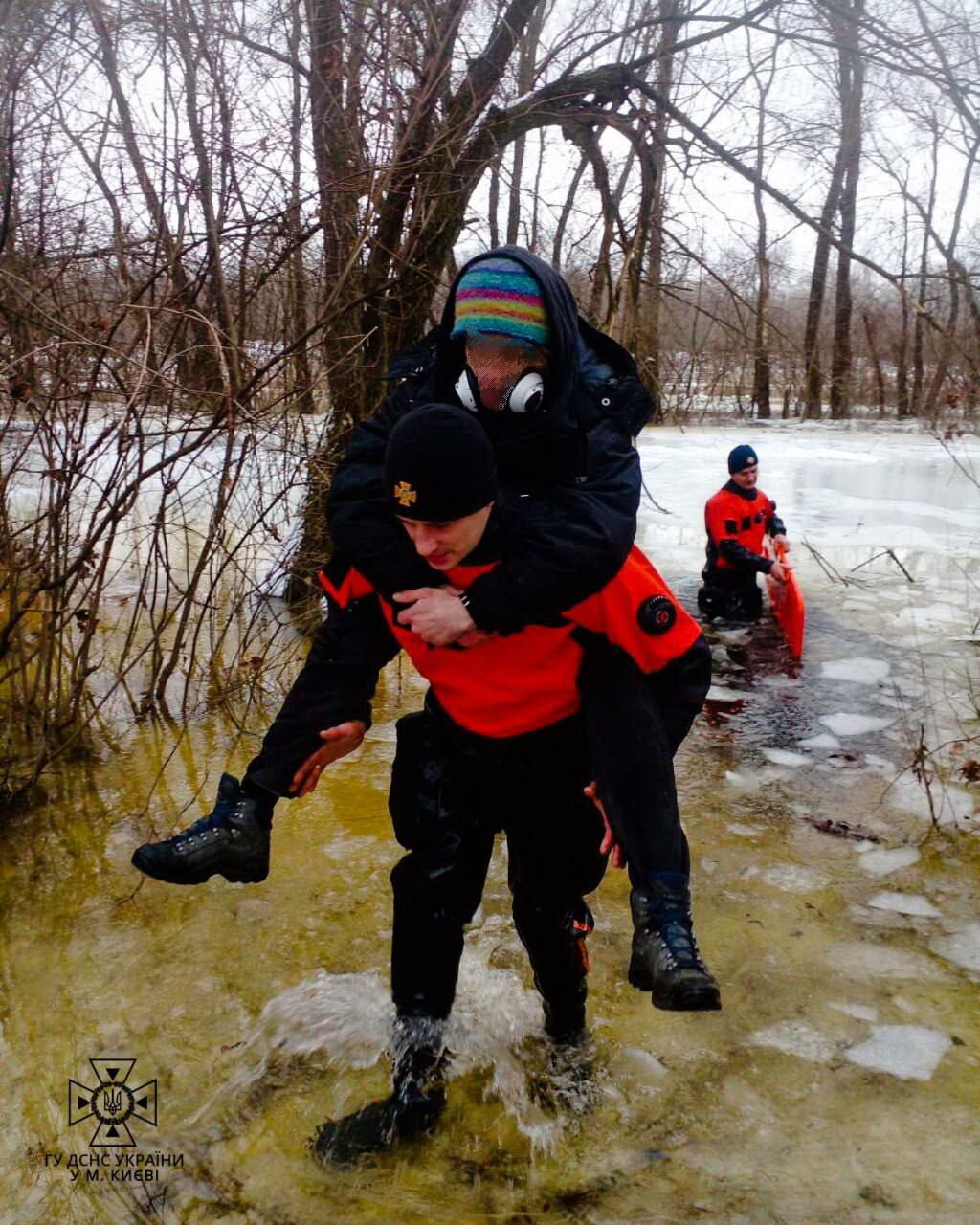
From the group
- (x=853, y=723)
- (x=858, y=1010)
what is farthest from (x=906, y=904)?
(x=853, y=723)

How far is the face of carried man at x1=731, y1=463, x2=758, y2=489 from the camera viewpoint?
6.58 meters

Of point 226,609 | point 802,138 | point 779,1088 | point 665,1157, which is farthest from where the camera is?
point 226,609

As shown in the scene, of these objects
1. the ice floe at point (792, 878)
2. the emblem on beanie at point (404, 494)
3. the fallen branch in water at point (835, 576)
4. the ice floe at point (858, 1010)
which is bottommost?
the ice floe at point (858, 1010)

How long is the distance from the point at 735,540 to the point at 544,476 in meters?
4.96

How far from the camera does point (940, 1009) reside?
2.56m

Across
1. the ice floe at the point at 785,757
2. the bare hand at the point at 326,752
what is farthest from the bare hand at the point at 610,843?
the ice floe at the point at 785,757

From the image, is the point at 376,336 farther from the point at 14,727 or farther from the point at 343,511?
the point at 343,511

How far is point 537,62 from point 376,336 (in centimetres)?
168

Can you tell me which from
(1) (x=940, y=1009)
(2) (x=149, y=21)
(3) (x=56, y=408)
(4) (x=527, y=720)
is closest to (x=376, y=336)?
(2) (x=149, y=21)

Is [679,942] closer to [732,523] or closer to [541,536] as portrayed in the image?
[541,536]

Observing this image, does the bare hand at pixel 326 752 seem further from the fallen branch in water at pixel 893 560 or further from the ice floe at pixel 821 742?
the fallen branch in water at pixel 893 560

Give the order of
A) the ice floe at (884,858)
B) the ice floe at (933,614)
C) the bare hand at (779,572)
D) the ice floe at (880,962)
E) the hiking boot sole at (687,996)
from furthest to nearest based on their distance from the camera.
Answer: the ice floe at (933,614), the bare hand at (779,572), the ice floe at (884,858), the ice floe at (880,962), the hiking boot sole at (687,996)

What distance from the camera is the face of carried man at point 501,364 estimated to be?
1.78 meters

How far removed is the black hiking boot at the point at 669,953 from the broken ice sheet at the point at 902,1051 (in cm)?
107
